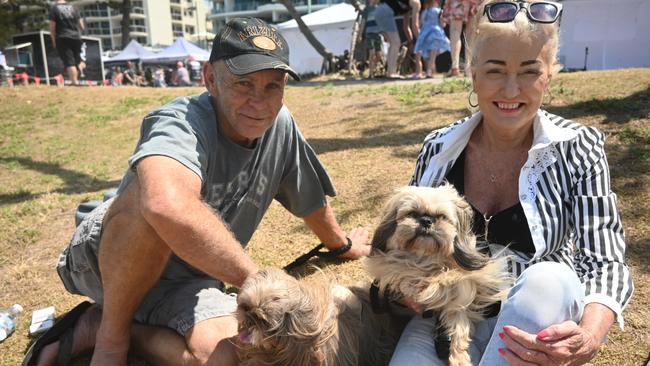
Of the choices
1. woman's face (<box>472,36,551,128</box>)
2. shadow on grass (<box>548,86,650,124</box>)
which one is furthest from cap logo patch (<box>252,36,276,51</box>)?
shadow on grass (<box>548,86,650,124</box>)

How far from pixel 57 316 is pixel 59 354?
0.72 meters

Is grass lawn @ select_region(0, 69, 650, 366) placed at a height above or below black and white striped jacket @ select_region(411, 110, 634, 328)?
below

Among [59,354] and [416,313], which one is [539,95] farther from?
[59,354]

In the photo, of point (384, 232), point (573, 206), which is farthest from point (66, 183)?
point (573, 206)

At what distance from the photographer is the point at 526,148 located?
2469 mm

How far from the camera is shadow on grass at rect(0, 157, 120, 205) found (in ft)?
19.8

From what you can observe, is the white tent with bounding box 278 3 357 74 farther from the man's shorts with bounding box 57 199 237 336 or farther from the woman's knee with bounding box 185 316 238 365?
the woman's knee with bounding box 185 316 238 365

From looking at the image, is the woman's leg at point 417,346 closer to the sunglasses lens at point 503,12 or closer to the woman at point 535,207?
the woman at point 535,207

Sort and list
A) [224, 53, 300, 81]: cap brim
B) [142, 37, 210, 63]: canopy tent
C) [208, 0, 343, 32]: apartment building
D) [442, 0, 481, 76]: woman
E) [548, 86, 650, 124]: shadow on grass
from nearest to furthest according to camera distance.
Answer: [224, 53, 300, 81]: cap brim < [548, 86, 650, 124]: shadow on grass < [442, 0, 481, 76]: woman < [142, 37, 210, 63]: canopy tent < [208, 0, 343, 32]: apartment building

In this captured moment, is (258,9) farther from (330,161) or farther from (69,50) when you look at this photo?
(330,161)

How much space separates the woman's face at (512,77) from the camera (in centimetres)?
220

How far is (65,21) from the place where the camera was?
14.1 meters

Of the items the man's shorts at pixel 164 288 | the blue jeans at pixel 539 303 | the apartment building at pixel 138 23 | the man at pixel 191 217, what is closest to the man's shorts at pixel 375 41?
the man at pixel 191 217

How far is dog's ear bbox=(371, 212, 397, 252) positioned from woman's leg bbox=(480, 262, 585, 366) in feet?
2.12
